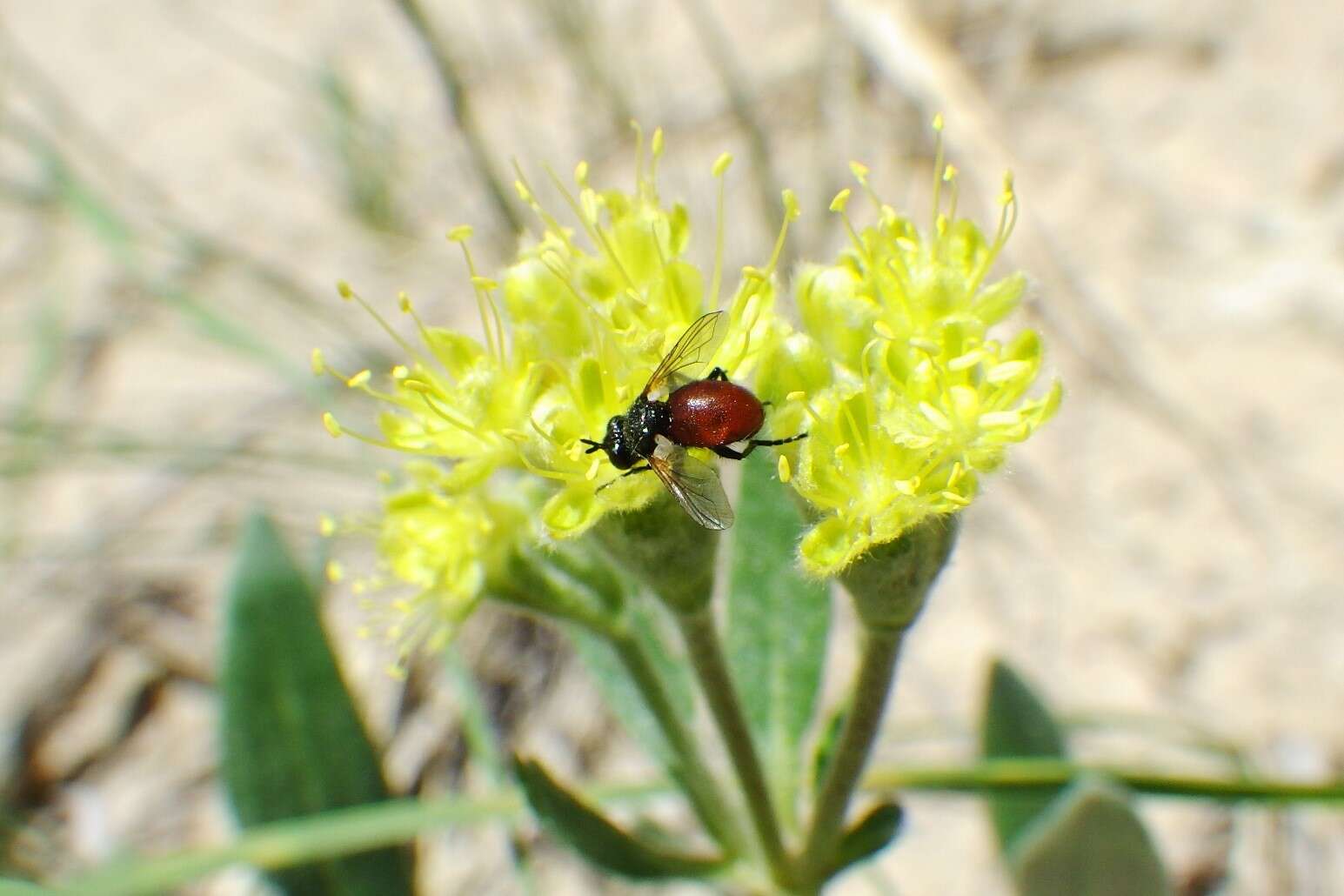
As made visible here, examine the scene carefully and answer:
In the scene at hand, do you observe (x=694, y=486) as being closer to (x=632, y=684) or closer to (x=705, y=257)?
(x=632, y=684)

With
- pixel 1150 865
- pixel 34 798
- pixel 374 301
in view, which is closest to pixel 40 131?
pixel 374 301

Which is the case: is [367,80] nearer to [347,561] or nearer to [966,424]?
[347,561]

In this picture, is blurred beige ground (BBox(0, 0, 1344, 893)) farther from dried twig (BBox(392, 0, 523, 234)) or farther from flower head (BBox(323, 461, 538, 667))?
flower head (BBox(323, 461, 538, 667))

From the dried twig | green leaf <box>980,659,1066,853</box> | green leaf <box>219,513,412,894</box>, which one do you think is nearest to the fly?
green leaf <box>980,659,1066,853</box>

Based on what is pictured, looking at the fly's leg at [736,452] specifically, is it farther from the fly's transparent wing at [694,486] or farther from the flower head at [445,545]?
the flower head at [445,545]

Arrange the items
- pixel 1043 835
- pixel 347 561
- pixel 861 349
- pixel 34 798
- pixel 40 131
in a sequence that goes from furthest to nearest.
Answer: pixel 40 131, pixel 347 561, pixel 34 798, pixel 1043 835, pixel 861 349

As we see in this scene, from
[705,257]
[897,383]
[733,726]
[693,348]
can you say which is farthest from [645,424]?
[705,257]
